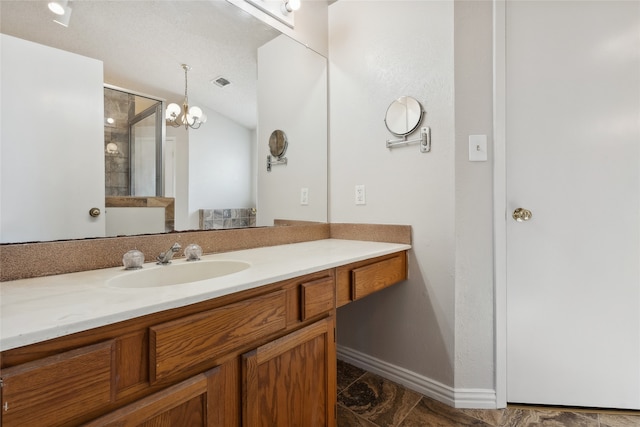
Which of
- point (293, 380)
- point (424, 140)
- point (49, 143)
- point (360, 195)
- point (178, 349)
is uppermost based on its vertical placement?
point (424, 140)

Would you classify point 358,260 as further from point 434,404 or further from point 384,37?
point 384,37

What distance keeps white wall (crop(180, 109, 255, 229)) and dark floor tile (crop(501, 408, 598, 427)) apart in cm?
156

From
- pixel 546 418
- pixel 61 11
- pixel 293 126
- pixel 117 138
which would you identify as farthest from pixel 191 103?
pixel 546 418

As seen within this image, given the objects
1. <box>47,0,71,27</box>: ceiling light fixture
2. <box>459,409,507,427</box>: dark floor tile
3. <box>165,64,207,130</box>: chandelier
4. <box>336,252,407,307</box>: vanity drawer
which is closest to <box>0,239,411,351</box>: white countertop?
<box>336,252,407,307</box>: vanity drawer

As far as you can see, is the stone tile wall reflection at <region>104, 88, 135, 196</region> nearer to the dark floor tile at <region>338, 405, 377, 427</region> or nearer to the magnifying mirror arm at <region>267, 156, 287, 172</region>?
the magnifying mirror arm at <region>267, 156, 287, 172</region>

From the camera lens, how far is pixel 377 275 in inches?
55.2

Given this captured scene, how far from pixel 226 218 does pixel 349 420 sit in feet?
3.57

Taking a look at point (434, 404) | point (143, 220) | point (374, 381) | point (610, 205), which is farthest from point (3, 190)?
point (610, 205)

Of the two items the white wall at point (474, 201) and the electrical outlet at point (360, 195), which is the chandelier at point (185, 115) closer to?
the electrical outlet at point (360, 195)

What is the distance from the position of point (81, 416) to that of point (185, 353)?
202mm

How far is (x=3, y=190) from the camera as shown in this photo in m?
0.88

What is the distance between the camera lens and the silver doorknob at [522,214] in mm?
1404

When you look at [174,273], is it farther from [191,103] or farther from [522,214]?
[522,214]

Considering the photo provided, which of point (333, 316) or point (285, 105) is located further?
point (285, 105)
